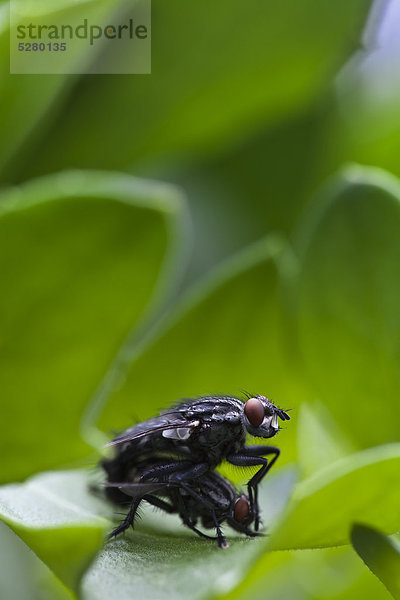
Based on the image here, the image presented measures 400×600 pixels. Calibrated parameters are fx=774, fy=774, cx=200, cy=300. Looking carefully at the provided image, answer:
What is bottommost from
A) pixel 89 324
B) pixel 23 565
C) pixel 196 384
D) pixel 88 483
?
pixel 23 565

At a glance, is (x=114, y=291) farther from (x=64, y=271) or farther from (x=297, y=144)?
(x=297, y=144)

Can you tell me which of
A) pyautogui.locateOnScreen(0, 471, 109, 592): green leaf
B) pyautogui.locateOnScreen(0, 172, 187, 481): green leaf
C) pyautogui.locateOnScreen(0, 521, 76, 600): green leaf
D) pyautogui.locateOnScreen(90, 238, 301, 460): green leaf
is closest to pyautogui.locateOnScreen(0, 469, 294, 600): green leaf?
pyautogui.locateOnScreen(0, 471, 109, 592): green leaf

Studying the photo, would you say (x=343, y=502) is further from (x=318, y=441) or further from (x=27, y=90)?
(x=27, y=90)

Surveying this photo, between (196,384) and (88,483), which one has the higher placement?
(196,384)

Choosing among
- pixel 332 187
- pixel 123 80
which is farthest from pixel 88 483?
pixel 123 80

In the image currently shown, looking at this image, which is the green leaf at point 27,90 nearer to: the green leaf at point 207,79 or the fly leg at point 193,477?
the green leaf at point 207,79

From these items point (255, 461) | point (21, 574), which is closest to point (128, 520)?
point (255, 461)
